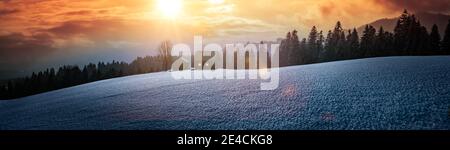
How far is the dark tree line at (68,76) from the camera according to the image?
12.4m

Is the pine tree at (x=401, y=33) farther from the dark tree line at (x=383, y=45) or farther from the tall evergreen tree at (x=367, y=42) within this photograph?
the tall evergreen tree at (x=367, y=42)

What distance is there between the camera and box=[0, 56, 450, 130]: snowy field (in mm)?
5617

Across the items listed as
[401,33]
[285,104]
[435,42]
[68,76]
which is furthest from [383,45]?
[68,76]

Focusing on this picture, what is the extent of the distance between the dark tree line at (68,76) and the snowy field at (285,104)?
2656mm

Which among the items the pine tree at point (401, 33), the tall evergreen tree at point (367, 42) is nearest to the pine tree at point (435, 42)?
the pine tree at point (401, 33)

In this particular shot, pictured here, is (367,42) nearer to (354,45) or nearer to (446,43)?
(354,45)

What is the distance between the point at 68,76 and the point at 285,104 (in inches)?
447

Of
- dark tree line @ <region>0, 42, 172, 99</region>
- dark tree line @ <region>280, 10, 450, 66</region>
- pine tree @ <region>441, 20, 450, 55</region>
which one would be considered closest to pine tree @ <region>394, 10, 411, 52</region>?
dark tree line @ <region>280, 10, 450, 66</region>

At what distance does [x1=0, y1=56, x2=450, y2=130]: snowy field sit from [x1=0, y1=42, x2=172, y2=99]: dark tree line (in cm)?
266

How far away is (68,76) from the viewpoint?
15.3 m

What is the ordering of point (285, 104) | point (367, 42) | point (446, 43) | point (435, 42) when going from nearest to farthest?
1. point (285, 104)
2. point (446, 43)
3. point (435, 42)
4. point (367, 42)
